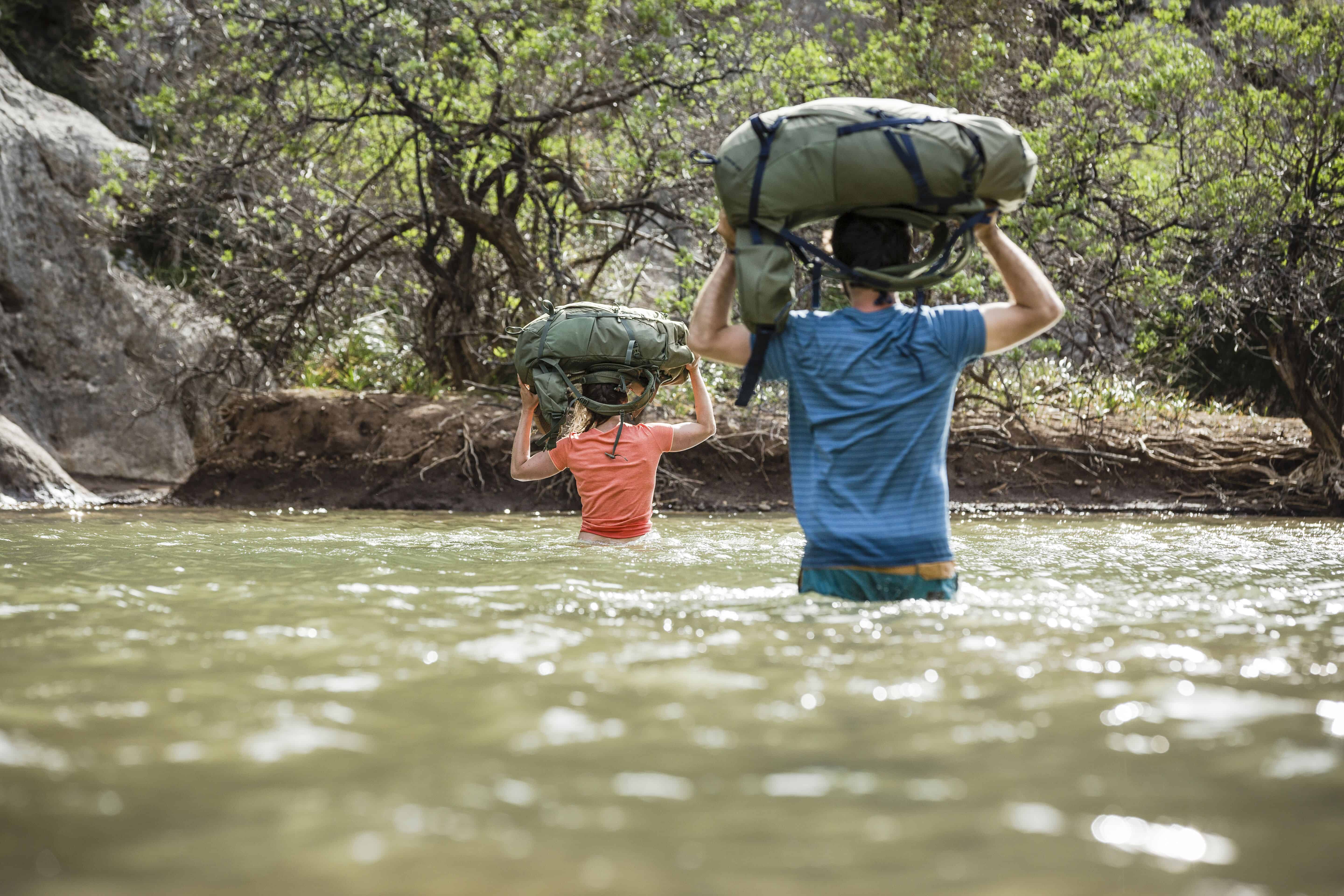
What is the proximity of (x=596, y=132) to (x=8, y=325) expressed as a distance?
752 cm

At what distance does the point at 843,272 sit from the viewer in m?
3.50

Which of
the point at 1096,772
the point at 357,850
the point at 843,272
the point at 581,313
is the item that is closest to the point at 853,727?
the point at 1096,772

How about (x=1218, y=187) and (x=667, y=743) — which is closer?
(x=667, y=743)

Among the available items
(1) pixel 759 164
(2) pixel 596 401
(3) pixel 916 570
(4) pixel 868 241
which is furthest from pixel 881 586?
Answer: (2) pixel 596 401

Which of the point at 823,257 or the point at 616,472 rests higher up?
the point at 823,257

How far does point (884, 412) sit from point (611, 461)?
2326 millimetres

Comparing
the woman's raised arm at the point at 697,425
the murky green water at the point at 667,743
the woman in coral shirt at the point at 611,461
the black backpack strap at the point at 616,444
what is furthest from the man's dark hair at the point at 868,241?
the black backpack strap at the point at 616,444

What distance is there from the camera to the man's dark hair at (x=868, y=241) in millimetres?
3568

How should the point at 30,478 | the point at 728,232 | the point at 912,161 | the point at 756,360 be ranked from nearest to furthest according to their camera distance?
the point at 912,161 < the point at 756,360 < the point at 728,232 < the point at 30,478

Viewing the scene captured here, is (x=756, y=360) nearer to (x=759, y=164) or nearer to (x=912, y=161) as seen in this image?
(x=759, y=164)

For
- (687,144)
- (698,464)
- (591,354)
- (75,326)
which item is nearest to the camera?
(591,354)

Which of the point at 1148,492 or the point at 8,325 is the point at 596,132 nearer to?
the point at 1148,492

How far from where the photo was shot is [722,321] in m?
3.62

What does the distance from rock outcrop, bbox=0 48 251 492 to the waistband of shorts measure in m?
10.9
